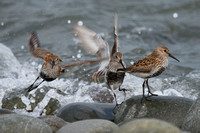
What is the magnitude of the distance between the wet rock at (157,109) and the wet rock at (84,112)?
0.37m

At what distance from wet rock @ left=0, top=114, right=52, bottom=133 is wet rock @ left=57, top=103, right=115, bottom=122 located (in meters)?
1.26

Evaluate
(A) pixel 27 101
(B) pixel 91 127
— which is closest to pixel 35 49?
(A) pixel 27 101

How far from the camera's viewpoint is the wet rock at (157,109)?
535 centimetres

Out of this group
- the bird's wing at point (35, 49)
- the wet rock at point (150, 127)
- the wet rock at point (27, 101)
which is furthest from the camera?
the bird's wing at point (35, 49)

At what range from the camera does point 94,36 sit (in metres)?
6.32

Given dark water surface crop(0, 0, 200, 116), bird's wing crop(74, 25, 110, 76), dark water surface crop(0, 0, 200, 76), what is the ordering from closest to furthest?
bird's wing crop(74, 25, 110, 76) < dark water surface crop(0, 0, 200, 116) < dark water surface crop(0, 0, 200, 76)

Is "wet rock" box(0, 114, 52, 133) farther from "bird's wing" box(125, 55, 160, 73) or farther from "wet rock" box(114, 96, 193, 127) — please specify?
"bird's wing" box(125, 55, 160, 73)

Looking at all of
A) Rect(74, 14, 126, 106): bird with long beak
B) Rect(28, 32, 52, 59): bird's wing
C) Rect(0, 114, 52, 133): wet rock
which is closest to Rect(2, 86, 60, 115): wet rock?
Rect(28, 32, 52, 59): bird's wing

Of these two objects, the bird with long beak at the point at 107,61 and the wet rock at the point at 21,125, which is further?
the bird with long beak at the point at 107,61

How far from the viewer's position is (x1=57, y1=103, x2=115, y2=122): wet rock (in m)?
5.91

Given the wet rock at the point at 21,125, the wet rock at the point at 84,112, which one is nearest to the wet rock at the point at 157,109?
the wet rock at the point at 84,112

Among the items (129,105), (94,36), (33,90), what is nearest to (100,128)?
(129,105)

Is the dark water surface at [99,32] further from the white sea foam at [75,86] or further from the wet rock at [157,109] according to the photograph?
the wet rock at [157,109]

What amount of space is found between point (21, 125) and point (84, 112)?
5.10ft
